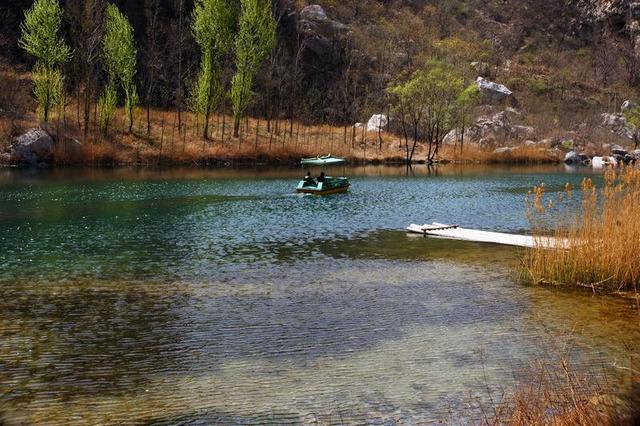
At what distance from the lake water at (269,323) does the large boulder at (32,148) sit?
1267 inches

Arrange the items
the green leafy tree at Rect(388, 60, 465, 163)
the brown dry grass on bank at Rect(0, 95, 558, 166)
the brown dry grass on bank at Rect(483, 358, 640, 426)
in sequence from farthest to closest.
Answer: the green leafy tree at Rect(388, 60, 465, 163)
the brown dry grass on bank at Rect(0, 95, 558, 166)
the brown dry grass on bank at Rect(483, 358, 640, 426)

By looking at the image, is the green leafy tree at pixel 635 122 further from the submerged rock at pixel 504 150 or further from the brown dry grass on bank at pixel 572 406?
the brown dry grass on bank at pixel 572 406

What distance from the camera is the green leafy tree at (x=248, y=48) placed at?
7362 cm

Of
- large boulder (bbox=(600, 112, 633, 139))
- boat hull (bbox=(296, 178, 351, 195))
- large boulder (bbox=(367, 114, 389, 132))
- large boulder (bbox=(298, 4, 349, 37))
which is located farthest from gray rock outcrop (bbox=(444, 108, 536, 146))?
boat hull (bbox=(296, 178, 351, 195))

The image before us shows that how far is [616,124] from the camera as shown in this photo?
98.8 meters

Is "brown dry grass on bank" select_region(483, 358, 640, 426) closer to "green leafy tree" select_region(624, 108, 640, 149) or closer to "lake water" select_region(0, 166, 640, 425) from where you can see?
"lake water" select_region(0, 166, 640, 425)

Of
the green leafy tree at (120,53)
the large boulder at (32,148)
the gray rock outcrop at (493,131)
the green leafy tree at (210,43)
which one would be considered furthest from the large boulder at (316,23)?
the large boulder at (32,148)

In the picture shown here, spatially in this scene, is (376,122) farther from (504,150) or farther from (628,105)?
(628,105)

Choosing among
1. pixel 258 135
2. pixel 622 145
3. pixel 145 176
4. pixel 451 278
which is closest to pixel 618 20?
pixel 622 145

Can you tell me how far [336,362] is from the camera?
11.6 meters

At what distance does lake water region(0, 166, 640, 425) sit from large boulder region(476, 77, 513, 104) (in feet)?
264

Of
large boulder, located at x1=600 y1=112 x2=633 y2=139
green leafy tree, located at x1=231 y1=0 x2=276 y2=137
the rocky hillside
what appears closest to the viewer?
green leafy tree, located at x1=231 y1=0 x2=276 y2=137

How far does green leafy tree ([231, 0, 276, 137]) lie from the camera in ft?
242

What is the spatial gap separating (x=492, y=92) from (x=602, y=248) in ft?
308
